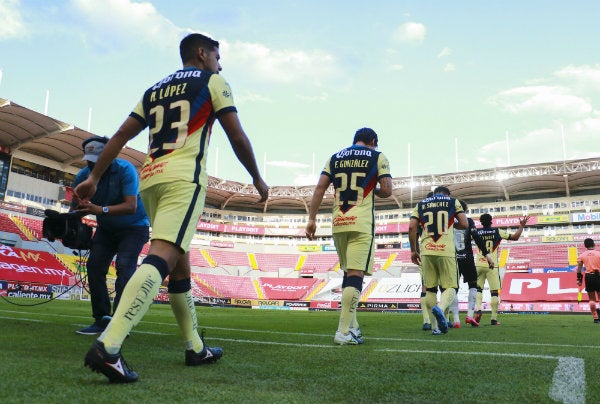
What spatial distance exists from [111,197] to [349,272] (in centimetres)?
250

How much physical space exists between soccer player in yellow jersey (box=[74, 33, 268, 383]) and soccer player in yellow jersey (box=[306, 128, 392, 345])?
6.56 feet

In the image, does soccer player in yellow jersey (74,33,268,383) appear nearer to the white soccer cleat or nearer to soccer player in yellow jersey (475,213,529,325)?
the white soccer cleat

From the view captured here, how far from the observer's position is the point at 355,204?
194 inches

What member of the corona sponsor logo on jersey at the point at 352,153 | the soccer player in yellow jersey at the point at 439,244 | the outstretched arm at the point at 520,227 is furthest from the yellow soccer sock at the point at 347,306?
the outstretched arm at the point at 520,227

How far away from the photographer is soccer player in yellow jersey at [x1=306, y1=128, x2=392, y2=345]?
186 inches

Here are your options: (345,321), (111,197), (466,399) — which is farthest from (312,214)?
(466,399)

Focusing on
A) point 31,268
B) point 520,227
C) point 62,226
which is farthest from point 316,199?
point 31,268

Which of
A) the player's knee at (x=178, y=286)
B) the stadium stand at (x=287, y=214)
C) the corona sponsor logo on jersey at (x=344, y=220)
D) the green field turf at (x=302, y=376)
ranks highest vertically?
the stadium stand at (x=287, y=214)

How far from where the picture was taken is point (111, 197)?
4.49 metres

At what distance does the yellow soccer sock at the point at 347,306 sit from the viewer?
4.48m

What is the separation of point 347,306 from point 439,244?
100 inches

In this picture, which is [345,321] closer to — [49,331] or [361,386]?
[361,386]

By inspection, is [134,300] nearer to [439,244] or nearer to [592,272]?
[439,244]

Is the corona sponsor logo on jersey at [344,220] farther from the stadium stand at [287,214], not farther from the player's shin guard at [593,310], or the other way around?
the stadium stand at [287,214]
